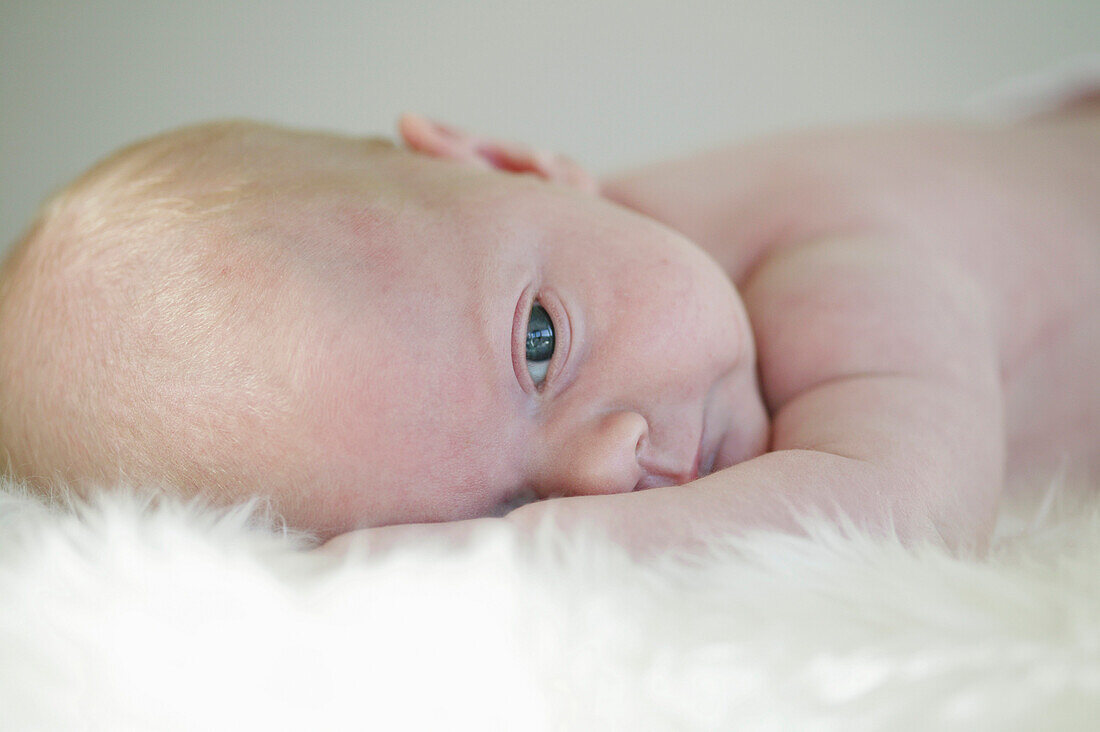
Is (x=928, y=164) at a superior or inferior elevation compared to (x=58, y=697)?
superior

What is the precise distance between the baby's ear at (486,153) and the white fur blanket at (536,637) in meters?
0.58

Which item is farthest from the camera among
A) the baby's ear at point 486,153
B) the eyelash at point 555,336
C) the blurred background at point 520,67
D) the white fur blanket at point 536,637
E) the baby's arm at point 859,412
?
the blurred background at point 520,67

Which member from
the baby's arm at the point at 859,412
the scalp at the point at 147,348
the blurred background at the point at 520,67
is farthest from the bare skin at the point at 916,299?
the blurred background at the point at 520,67

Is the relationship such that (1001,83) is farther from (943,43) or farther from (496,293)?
(496,293)

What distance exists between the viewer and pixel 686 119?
210cm

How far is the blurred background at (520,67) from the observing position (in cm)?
179

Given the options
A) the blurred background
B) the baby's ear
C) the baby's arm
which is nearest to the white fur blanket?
the baby's arm

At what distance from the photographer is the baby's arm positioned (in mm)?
612

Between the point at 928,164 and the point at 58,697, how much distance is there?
3.89 ft

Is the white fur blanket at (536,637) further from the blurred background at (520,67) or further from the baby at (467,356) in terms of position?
the blurred background at (520,67)

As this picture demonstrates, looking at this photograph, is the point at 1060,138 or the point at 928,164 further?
the point at 1060,138

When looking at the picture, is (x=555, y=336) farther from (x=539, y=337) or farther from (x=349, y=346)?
(x=349, y=346)

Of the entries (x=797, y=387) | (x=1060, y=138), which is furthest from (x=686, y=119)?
(x=797, y=387)

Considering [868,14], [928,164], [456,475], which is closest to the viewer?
[456,475]
